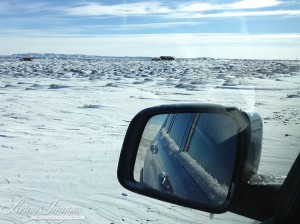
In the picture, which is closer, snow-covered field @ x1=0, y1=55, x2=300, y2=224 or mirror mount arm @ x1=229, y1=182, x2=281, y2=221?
mirror mount arm @ x1=229, y1=182, x2=281, y2=221

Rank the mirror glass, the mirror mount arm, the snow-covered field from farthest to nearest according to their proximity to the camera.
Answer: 1. the snow-covered field
2. the mirror glass
3. the mirror mount arm

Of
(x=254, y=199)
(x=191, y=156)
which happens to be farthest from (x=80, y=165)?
(x=254, y=199)

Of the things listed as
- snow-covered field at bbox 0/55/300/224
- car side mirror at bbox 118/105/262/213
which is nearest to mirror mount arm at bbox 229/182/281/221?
car side mirror at bbox 118/105/262/213

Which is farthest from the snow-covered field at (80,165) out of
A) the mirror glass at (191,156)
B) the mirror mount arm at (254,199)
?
the mirror mount arm at (254,199)

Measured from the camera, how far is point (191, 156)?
2.01 metres

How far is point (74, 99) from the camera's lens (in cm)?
1427

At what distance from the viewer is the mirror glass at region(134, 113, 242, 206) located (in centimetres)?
151

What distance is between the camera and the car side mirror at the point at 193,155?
1.40 metres

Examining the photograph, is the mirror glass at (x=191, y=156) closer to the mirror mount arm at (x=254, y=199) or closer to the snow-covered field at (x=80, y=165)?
the mirror mount arm at (x=254, y=199)

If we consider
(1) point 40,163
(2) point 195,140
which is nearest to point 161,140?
(2) point 195,140

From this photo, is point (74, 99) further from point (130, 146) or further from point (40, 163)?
point (130, 146)

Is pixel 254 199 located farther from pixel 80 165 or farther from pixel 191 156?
pixel 80 165

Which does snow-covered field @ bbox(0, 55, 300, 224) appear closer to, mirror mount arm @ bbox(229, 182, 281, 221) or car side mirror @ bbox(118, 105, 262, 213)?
car side mirror @ bbox(118, 105, 262, 213)

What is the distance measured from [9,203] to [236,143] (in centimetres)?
320
